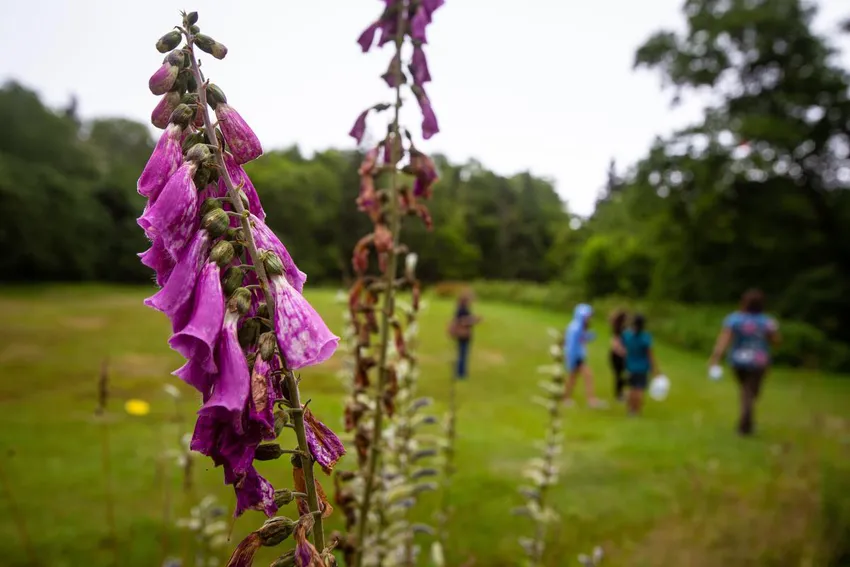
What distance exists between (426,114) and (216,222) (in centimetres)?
145

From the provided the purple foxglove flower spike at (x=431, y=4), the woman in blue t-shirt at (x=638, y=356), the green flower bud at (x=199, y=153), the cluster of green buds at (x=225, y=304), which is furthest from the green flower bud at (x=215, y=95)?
the woman in blue t-shirt at (x=638, y=356)

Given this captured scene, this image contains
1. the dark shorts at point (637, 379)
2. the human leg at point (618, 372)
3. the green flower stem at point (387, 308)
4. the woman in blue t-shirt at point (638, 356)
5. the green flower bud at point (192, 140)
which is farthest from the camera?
the human leg at point (618, 372)

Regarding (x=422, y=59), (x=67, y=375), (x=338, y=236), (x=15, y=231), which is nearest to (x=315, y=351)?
(x=422, y=59)

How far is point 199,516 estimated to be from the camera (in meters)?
2.93

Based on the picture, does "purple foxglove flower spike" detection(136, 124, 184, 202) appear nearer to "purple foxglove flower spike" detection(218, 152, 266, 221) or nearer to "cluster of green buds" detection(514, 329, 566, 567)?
"purple foxglove flower spike" detection(218, 152, 266, 221)

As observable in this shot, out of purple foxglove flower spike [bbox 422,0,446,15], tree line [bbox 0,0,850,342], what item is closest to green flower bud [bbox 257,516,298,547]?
purple foxglove flower spike [bbox 422,0,446,15]

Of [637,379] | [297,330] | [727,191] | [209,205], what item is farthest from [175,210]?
[727,191]

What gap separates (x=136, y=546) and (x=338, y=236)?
4.44m

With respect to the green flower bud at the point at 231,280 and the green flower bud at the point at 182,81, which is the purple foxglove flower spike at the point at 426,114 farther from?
the green flower bud at the point at 231,280

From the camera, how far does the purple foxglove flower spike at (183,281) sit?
37.3 inches

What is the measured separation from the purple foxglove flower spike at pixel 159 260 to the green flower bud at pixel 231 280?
13 centimetres

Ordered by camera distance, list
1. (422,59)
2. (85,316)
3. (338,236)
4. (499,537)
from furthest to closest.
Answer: (85,316) < (338,236) < (499,537) < (422,59)

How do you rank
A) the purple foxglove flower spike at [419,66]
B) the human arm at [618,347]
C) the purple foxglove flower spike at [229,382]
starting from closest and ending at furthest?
the purple foxglove flower spike at [229,382] < the purple foxglove flower spike at [419,66] < the human arm at [618,347]

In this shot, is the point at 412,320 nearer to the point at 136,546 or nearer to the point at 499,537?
the point at 499,537
